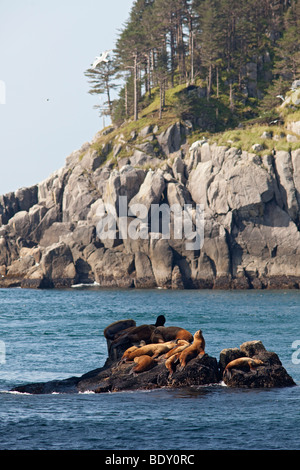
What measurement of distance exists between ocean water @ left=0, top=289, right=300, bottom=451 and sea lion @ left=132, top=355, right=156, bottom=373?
142 centimetres

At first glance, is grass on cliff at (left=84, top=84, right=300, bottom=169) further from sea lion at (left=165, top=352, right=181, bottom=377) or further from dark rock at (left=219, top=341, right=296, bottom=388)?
sea lion at (left=165, top=352, right=181, bottom=377)

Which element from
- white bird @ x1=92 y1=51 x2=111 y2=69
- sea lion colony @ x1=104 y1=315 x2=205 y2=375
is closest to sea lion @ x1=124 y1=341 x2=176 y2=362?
sea lion colony @ x1=104 y1=315 x2=205 y2=375

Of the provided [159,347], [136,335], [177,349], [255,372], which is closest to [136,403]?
[177,349]

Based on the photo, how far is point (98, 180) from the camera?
11025 cm

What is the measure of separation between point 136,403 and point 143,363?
3039mm

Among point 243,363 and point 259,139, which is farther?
point 259,139

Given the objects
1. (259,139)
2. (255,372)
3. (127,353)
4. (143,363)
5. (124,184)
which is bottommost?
(255,372)

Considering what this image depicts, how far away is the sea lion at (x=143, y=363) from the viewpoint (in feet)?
95.1

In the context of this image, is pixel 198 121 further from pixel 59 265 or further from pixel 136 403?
pixel 136 403

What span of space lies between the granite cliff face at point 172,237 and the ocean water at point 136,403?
Result: 29.4m

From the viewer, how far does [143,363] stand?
2902cm

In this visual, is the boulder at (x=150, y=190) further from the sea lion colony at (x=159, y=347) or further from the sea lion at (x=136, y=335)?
the sea lion at (x=136, y=335)
